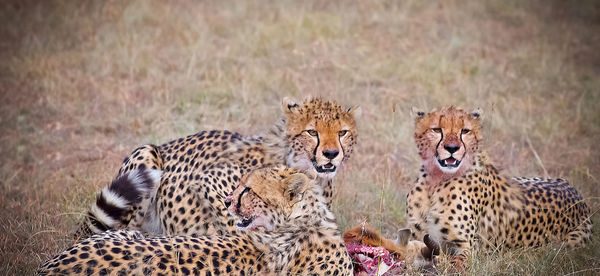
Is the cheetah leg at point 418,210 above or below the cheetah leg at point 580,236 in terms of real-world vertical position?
above

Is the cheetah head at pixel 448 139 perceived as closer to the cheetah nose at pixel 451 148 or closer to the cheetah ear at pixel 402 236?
the cheetah nose at pixel 451 148

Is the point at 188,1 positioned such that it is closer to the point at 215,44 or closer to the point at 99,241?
the point at 215,44

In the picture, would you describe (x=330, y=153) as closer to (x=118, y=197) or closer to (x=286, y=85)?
(x=118, y=197)

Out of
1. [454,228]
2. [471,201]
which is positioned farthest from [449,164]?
[454,228]

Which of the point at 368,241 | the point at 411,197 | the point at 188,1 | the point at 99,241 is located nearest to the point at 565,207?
the point at 411,197

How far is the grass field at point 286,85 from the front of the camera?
4.57m

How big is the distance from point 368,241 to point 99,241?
4.76 ft

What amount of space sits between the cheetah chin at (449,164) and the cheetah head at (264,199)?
2.88ft

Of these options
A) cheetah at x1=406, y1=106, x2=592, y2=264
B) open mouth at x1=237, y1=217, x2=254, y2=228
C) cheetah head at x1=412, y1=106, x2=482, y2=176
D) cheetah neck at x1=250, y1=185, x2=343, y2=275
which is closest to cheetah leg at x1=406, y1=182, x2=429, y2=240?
cheetah at x1=406, y1=106, x2=592, y2=264

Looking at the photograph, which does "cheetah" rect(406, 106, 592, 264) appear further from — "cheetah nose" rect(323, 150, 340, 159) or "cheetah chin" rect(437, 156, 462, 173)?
"cheetah nose" rect(323, 150, 340, 159)

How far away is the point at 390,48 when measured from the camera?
7.95 meters

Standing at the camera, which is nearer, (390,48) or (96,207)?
(96,207)

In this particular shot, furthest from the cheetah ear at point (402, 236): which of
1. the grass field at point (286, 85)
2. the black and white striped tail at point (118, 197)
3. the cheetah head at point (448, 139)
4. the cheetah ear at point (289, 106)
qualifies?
the black and white striped tail at point (118, 197)

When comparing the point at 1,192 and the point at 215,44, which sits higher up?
the point at 215,44
